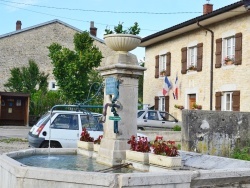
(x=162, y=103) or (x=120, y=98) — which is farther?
(x=162, y=103)

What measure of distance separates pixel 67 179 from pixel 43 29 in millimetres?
36681

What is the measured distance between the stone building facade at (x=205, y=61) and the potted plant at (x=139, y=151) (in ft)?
42.4

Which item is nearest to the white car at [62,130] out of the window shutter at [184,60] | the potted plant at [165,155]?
the potted plant at [165,155]

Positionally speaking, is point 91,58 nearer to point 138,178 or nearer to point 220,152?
point 220,152

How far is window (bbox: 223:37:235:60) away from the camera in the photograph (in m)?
20.8

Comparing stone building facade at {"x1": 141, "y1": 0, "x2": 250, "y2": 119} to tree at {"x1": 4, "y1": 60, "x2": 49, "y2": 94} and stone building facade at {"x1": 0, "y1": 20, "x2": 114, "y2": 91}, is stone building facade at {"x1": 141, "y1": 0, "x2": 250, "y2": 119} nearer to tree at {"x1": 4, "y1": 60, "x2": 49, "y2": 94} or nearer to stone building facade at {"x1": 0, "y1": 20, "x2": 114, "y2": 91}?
tree at {"x1": 4, "y1": 60, "x2": 49, "y2": 94}

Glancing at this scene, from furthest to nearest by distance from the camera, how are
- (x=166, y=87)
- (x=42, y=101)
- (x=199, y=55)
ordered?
(x=42, y=101) < (x=166, y=87) < (x=199, y=55)

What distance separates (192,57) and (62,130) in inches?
488

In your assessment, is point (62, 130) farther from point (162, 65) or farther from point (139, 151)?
point (162, 65)

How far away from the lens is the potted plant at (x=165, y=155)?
6.38 metres

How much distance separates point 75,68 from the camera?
1044 inches

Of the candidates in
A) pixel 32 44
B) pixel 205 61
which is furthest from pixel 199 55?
pixel 32 44

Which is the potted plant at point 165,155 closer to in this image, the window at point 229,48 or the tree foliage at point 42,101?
the window at point 229,48

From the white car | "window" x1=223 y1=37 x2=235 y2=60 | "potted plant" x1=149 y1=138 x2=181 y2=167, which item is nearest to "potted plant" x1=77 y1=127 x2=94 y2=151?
"potted plant" x1=149 y1=138 x2=181 y2=167
